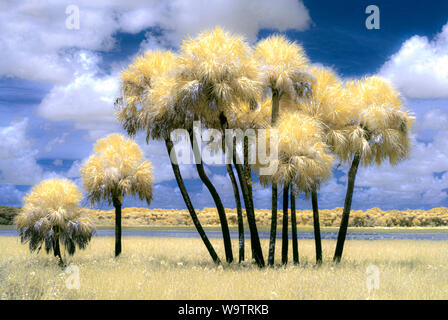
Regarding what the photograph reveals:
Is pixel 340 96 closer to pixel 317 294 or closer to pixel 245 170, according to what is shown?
pixel 245 170

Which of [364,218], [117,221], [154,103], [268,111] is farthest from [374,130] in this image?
[364,218]

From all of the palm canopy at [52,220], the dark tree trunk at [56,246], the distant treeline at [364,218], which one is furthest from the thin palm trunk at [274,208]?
the distant treeline at [364,218]

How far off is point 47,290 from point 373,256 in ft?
64.2

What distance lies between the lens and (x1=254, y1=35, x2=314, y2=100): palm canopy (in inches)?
765

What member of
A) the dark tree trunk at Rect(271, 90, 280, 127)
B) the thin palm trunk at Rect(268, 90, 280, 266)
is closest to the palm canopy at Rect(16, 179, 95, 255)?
the thin palm trunk at Rect(268, 90, 280, 266)

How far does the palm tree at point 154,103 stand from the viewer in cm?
1997

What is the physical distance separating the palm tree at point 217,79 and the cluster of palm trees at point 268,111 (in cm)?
4

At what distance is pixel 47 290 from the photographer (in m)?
13.7

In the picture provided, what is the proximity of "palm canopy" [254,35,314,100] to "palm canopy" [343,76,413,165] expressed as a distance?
152 inches

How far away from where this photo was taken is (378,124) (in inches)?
856

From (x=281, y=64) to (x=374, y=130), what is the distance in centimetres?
623

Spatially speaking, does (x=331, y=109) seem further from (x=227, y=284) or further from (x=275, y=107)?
(x=227, y=284)

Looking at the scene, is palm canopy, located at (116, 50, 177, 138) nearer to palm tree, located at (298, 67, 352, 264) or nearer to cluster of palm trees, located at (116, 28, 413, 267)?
cluster of palm trees, located at (116, 28, 413, 267)
